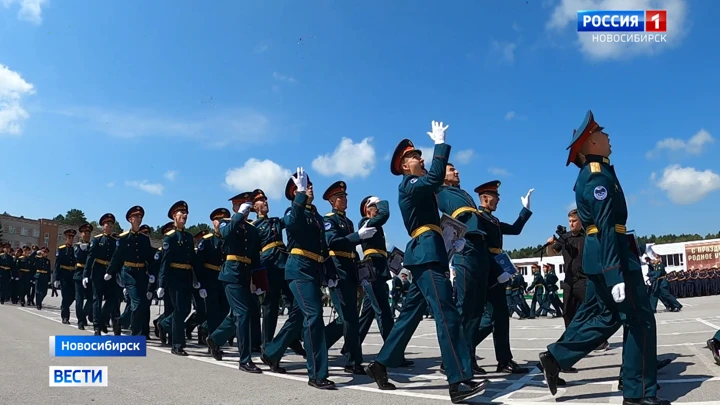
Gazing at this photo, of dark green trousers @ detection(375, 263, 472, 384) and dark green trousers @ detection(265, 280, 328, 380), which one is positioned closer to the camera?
dark green trousers @ detection(375, 263, 472, 384)

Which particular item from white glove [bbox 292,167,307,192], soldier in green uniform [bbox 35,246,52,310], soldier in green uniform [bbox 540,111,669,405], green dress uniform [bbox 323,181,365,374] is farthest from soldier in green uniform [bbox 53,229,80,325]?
soldier in green uniform [bbox 540,111,669,405]

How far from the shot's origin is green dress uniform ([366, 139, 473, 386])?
5.02m

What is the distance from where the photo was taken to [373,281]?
7.46m

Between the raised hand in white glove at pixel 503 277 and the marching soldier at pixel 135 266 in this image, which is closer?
the raised hand in white glove at pixel 503 277

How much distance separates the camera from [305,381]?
6.16 m

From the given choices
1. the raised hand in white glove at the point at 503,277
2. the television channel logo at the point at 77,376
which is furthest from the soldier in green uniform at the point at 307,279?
the raised hand in white glove at the point at 503,277

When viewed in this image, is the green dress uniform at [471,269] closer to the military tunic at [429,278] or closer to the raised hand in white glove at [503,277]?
the raised hand in white glove at [503,277]

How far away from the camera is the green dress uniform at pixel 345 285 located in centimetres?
688

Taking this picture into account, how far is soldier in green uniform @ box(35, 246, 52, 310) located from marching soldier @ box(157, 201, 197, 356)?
12.9 m

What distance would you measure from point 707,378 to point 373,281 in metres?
→ 3.81

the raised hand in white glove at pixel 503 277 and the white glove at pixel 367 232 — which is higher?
the white glove at pixel 367 232

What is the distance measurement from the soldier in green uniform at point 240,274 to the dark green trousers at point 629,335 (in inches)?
144

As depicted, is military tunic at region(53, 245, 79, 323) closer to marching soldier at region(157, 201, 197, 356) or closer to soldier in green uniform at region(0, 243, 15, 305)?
marching soldier at region(157, 201, 197, 356)

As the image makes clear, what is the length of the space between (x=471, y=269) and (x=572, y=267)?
260 centimetres
